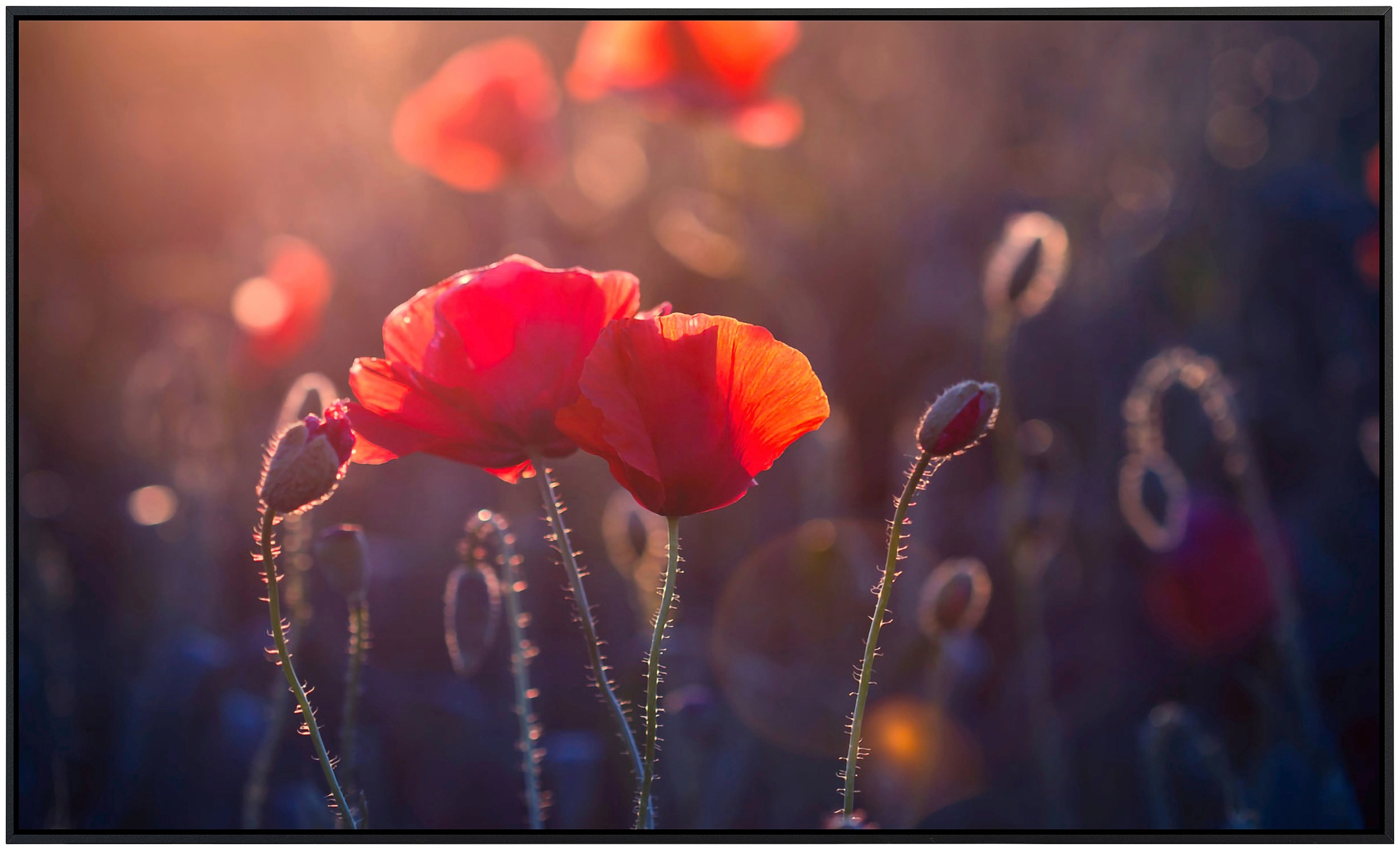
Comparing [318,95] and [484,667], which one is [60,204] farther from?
[484,667]

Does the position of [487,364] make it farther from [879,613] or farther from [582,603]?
[879,613]

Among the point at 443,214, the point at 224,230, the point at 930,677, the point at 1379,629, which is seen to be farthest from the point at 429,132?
the point at 1379,629

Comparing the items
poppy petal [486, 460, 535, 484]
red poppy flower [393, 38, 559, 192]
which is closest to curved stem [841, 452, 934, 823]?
poppy petal [486, 460, 535, 484]

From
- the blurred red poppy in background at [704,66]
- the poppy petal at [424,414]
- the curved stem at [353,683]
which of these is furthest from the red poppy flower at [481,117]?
the poppy petal at [424,414]

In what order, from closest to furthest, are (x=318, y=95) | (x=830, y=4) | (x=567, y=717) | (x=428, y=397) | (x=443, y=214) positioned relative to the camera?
(x=428, y=397), (x=830, y=4), (x=567, y=717), (x=318, y=95), (x=443, y=214)

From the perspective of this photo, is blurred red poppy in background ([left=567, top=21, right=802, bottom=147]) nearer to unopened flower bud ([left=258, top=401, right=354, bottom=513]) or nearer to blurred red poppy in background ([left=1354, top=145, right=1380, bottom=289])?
blurred red poppy in background ([left=1354, top=145, right=1380, bottom=289])
